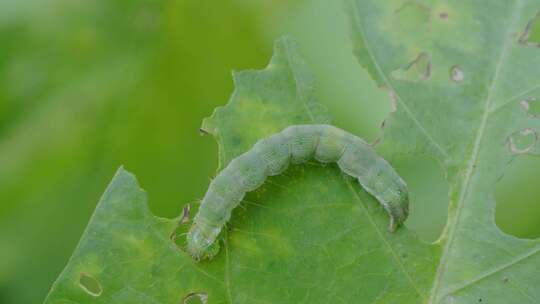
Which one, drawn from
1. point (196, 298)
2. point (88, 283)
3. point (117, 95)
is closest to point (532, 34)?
point (196, 298)

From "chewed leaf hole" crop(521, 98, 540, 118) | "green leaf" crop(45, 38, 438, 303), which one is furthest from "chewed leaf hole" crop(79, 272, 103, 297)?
"chewed leaf hole" crop(521, 98, 540, 118)

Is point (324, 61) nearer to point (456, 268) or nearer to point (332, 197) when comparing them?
point (332, 197)

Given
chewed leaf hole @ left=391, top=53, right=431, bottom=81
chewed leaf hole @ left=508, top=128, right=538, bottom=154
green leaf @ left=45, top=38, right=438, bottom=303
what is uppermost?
chewed leaf hole @ left=391, top=53, right=431, bottom=81

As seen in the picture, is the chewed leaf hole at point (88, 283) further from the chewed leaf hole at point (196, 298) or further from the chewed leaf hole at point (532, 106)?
the chewed leaf hole at point (532, 106)

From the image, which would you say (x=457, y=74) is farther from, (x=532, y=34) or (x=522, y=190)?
(x=522, y=190)

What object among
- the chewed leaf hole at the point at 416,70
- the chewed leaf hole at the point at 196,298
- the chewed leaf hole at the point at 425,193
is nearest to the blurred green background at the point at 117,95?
the chewed leaf hole at the point at 425,193

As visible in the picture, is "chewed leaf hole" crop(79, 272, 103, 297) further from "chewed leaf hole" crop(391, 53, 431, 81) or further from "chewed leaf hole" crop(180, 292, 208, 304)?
"chewed leaf hole" crop(391, 53, 431, 81)
